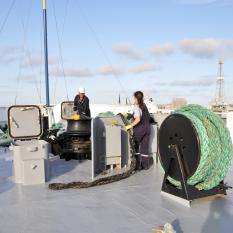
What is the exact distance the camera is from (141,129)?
19.2 ft

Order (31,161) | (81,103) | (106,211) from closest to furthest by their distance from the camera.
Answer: (106,211) → (31,161) → (81,103)

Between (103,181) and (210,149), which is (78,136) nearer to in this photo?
(103,181)

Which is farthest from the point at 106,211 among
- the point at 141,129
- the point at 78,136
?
the point at 78,136

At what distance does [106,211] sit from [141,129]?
7.86 ft

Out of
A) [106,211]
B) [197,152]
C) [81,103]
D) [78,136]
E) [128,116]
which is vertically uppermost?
[81,103]

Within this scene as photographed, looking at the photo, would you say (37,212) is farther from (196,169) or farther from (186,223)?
(196,169)

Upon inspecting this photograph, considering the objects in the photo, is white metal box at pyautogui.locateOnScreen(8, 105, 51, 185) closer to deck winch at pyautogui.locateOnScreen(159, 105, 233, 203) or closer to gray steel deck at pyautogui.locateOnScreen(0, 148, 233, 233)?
gray steel deck at pyautogui.locateOnScreen(0, 148, 233, 233)

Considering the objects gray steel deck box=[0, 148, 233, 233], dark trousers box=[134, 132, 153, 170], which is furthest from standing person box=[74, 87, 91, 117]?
gray steel deck box=[0, 148, 233, 233]

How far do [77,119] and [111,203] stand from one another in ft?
9.33

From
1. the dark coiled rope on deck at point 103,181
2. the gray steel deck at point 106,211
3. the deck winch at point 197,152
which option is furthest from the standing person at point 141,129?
the deck winch at point 197,152

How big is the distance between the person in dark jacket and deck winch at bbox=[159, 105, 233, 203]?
147cm

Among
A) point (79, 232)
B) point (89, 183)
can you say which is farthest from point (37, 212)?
point (89, 183)

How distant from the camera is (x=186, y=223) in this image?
3.31m

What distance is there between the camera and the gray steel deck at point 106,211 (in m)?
3.21
